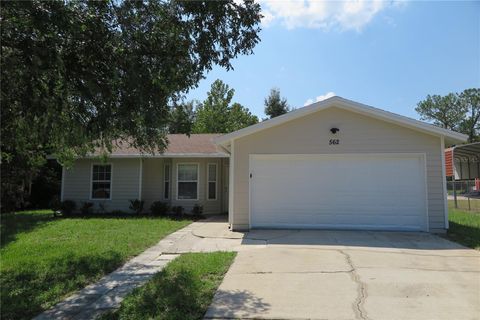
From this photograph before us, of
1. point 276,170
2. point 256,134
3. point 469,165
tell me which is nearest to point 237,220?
point 276,170

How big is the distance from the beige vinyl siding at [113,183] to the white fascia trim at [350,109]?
6.89 m

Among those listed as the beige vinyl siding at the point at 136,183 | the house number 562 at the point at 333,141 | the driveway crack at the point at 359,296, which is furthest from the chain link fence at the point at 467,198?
the driveway crack at the point at 359,296

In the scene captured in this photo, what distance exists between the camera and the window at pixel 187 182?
679 inches

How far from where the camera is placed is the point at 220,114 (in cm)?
3962

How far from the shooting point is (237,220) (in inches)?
468

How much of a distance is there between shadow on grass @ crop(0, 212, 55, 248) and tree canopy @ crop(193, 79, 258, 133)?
2303cm

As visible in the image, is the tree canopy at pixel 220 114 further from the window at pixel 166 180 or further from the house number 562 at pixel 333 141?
the house number 562 at pixel 333 141

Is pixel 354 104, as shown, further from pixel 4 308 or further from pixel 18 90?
pixel 4 308

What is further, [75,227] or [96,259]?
[75,227]

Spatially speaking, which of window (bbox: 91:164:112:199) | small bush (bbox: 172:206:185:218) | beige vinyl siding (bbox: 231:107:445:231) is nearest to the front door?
small bush (bbox: 172:206:185:218)

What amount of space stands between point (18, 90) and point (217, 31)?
301cm

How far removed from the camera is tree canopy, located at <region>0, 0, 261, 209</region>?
197 inches

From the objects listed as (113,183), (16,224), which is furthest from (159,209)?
(16,224)

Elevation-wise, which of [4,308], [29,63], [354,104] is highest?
[354,104]
